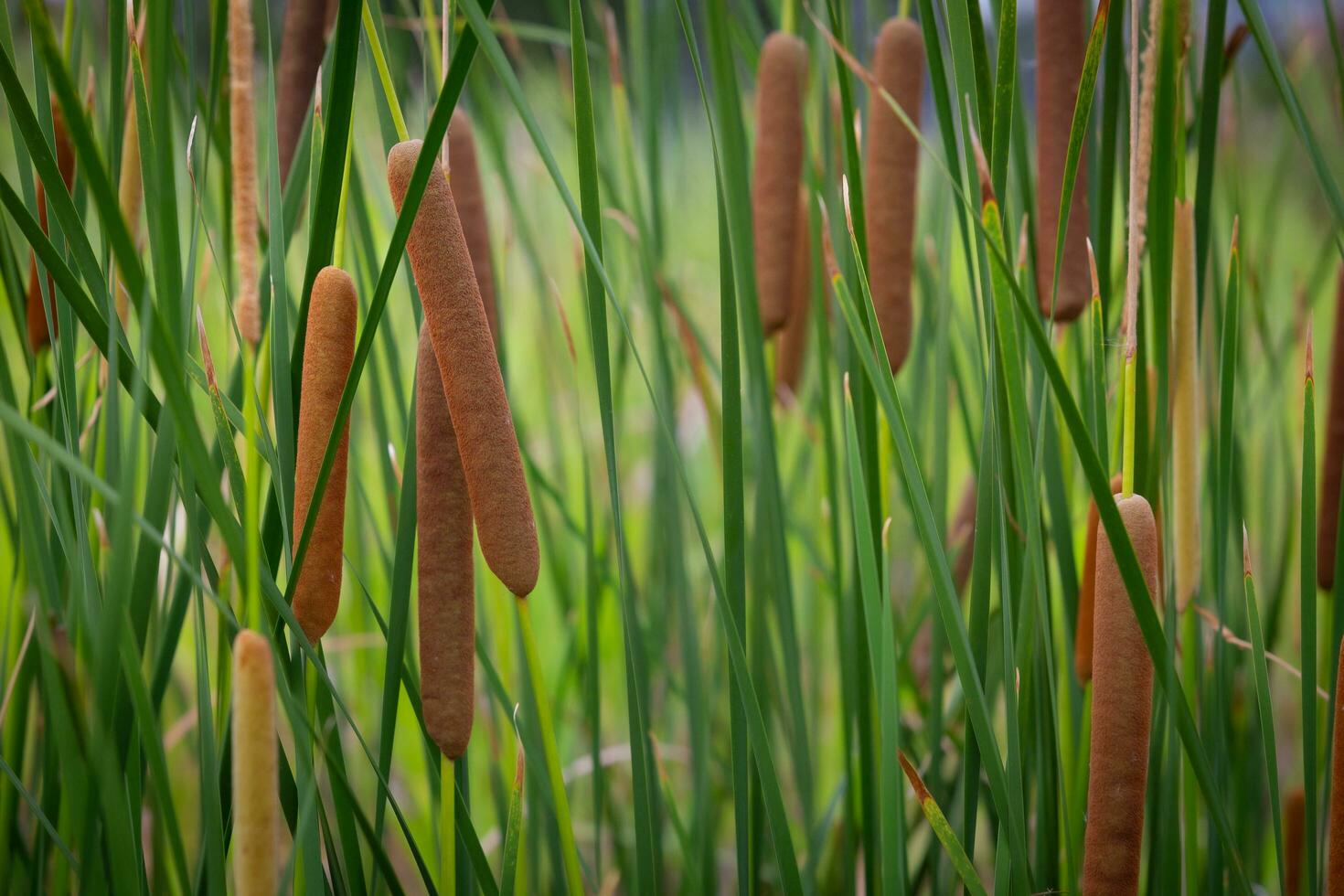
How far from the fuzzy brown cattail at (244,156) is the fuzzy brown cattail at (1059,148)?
1.28 ft

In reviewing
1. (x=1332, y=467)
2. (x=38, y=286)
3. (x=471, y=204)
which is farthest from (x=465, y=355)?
(x=1332, y=467)

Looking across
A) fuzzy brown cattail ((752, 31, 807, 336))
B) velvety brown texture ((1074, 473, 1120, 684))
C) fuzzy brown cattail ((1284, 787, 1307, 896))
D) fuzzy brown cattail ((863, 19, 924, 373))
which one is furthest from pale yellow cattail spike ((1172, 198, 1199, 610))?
fuzzy brown cattail ((1284, 787, 1307, 896))

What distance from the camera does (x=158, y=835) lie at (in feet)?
1.66

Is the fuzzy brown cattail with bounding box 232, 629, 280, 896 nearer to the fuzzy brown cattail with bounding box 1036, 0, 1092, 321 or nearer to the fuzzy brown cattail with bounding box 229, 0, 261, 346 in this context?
the fuzzy brown cattail with bounding box 229, 0, 261, 346

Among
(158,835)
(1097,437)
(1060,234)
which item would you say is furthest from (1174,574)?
(158,835)

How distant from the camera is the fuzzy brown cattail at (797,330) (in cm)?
94

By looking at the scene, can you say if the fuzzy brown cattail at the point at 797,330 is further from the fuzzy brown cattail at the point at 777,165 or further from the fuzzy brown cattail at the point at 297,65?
the fuzzy brown cattail at the point at 297,65

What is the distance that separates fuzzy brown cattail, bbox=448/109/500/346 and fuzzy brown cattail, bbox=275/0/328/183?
0.08 m

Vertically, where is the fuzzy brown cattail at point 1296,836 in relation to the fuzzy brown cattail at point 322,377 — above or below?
below

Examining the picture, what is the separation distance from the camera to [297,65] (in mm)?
552

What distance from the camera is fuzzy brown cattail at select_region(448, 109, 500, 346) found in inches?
20.5

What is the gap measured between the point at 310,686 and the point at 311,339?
0.57 ft

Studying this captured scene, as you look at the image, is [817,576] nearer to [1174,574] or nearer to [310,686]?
[1174,574]

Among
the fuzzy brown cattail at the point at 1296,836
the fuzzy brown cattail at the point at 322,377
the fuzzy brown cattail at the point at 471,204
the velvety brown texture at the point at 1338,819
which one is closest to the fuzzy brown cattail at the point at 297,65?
the fuzzy brown cattail at the point at 471,204
